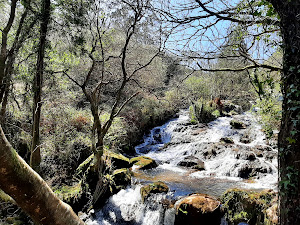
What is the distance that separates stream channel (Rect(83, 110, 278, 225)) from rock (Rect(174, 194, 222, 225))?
0.23 meters

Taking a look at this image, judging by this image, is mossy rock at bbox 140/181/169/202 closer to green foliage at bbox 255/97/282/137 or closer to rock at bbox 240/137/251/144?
green foliage at bbox 255/97/282/137

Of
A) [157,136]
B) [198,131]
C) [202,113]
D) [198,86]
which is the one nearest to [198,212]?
[198,131]

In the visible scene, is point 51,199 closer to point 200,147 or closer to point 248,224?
point 248,224

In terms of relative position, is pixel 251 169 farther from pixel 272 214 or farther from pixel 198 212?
pixel 198 212

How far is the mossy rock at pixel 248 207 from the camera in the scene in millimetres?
3621

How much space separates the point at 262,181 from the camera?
5.95 metres

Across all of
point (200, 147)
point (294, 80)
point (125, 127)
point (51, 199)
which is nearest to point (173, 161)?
point (200, 147)

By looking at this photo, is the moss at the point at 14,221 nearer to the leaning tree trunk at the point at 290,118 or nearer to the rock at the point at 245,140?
the leaning tree trunk at the point at 290,118

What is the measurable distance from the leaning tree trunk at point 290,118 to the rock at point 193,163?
5.56 meters

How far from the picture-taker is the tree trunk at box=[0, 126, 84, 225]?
1.08 meters

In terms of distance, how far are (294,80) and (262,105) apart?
3.83 metres

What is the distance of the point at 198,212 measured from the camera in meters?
3.93

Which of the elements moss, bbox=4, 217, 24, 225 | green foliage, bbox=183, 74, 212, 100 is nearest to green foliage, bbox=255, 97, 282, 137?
moss, bbox=4, 217, 24, 225

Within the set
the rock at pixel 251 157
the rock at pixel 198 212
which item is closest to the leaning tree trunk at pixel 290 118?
the rock at pixel 198 212
